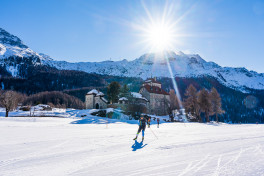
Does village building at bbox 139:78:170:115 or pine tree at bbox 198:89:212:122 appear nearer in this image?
pine tree at bbox 198:89:212:122

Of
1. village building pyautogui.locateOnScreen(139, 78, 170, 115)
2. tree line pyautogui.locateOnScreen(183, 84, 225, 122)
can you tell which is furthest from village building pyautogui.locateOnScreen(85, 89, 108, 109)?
tree line pyautogui.locateOnScreen(183, 84, 225, 122)

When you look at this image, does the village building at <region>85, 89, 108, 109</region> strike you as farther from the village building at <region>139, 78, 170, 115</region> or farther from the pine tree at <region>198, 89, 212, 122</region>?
the pine tree at <region>198, 89, 212, 122</region>

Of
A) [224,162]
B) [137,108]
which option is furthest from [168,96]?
[224,162]

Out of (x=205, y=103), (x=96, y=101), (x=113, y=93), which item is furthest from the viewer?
(x=96, y=101)

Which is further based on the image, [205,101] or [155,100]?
[155,100]

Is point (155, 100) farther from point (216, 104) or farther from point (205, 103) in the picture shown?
point (216, 104)

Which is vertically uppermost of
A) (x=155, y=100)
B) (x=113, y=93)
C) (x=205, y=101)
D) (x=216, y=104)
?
(x=113, y=93)

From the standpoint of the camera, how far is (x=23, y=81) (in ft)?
474

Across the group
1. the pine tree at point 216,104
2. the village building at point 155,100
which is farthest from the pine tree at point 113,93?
the pine tree at point 216,104

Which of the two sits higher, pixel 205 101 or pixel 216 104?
pixel 205 101

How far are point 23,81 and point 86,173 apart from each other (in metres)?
169

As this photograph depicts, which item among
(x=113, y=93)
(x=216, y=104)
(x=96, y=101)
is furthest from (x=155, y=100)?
(x=96, y=101)

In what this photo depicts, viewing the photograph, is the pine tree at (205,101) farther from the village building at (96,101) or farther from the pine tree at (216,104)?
the village building at (96,101)

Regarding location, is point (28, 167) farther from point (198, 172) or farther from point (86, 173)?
point (198, 172)
